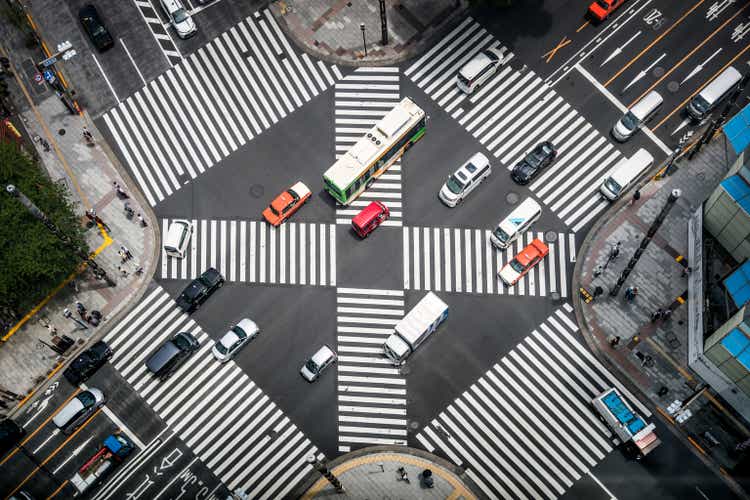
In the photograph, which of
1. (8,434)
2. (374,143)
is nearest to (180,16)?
(374,143)

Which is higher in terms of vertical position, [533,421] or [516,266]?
[516,266]

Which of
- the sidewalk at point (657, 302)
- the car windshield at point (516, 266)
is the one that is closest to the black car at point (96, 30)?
the car windshield at point (516, 266)

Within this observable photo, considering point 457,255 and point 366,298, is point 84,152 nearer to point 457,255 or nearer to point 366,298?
point 366,298

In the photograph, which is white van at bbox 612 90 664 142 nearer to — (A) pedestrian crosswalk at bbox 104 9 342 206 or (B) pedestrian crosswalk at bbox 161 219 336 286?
(A) pedestrian crosswalk at bbox 104 9 342 206

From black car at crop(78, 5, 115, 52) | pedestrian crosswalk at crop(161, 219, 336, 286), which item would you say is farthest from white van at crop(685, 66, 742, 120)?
black car at crop(78, 5, 115, 52)

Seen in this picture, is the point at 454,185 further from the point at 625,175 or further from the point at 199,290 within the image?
the point at 199,290

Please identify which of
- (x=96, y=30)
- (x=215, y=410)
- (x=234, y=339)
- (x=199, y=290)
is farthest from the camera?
(x=96, y=30)
